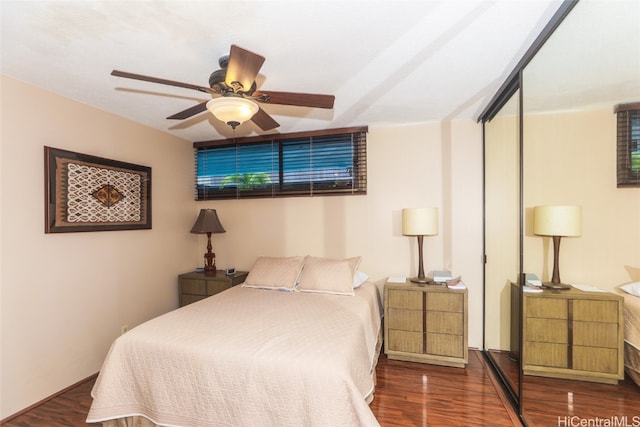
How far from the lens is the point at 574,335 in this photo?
1.83 meters

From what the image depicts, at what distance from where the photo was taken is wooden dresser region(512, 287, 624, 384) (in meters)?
1.45

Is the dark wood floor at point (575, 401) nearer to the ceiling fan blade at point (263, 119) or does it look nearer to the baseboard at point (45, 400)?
the ceiling fan blade at point (263, 119)

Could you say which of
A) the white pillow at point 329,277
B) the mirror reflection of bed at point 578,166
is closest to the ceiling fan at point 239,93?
the mirror reflection of bed at point 578,166

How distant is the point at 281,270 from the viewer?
3.16m

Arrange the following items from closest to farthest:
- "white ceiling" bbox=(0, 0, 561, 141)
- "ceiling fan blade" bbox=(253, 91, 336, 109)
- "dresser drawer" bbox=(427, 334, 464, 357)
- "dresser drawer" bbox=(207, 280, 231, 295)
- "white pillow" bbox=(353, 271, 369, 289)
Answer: "white ceiling" bbox=(0, 0, 561, 141), "ceiling fan blade" bbox=(253, 91, 336, 109), "dresser drawer" bbox=(427, 334, 464, 357), "white pillow" bbox=(353, 271, 369, 289), "dresser drawer" bbox=(207, 280, 231, 295)

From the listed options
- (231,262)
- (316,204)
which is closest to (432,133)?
(316,204)

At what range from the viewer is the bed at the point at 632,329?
113 centimetres

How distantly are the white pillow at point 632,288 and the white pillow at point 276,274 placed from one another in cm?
243

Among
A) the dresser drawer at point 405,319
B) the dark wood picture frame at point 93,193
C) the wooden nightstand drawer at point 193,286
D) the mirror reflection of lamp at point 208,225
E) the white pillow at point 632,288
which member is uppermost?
the dark wood picture frame at point 93,193

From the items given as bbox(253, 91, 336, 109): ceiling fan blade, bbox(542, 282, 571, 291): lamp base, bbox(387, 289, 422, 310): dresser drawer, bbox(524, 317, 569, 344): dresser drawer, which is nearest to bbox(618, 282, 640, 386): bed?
bbox(542, 282, 571, 291): lamp base

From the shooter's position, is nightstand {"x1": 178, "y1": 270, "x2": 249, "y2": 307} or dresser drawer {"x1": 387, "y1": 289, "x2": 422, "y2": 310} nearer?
dresser drawer {"x1": 387, "y1": 289, "x2": 422, "y2": 310}

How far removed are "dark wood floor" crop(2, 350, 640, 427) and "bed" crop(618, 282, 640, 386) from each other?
139 mm

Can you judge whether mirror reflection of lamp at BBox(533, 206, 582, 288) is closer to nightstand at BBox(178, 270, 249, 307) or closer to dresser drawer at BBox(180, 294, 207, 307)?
nightstand at BBox(178, 270, 249, 307)

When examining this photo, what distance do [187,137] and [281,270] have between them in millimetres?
2114
